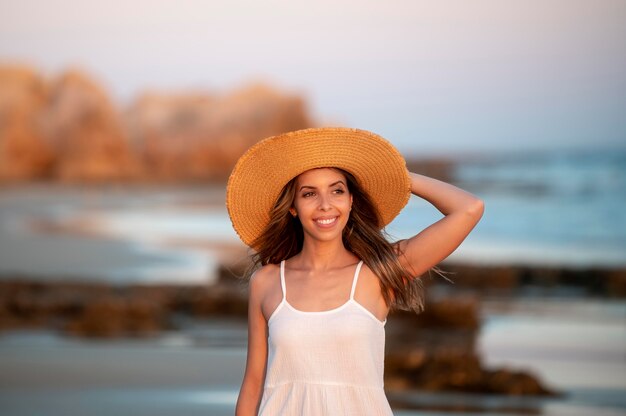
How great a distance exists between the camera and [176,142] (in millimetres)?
52750

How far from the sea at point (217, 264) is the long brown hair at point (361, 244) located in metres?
2.98

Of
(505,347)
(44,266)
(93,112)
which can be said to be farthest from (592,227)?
(93,112)

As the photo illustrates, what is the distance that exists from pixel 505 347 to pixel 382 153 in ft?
17.4

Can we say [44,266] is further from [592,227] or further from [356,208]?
[356,208]

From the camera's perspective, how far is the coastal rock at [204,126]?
1889 inches

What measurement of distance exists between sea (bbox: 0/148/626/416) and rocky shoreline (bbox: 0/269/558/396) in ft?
0.61

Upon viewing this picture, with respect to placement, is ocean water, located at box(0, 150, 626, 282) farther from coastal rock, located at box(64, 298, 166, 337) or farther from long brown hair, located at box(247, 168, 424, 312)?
long brown hair, located at box(247, 168, 424, 312)

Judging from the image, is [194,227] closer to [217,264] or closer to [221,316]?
[217,264]

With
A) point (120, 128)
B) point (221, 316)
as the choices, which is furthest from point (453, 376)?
point (120, 128)

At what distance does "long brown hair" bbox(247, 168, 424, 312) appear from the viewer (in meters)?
3.54

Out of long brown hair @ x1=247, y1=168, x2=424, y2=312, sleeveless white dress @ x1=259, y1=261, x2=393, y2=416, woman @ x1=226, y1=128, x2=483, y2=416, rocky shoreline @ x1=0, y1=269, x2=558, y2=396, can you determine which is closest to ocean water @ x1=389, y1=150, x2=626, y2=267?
rocky shoreline @ x1=0, y1=269, x2=558, y2=396

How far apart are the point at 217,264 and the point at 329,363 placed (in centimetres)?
1172

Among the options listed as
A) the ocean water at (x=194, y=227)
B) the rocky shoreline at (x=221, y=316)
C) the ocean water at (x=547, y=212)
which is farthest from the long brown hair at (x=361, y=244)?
the ocean water at (x=547, y=212)

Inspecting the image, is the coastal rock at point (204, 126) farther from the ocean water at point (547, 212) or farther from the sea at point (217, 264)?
the ocean water at point (547, 212)
